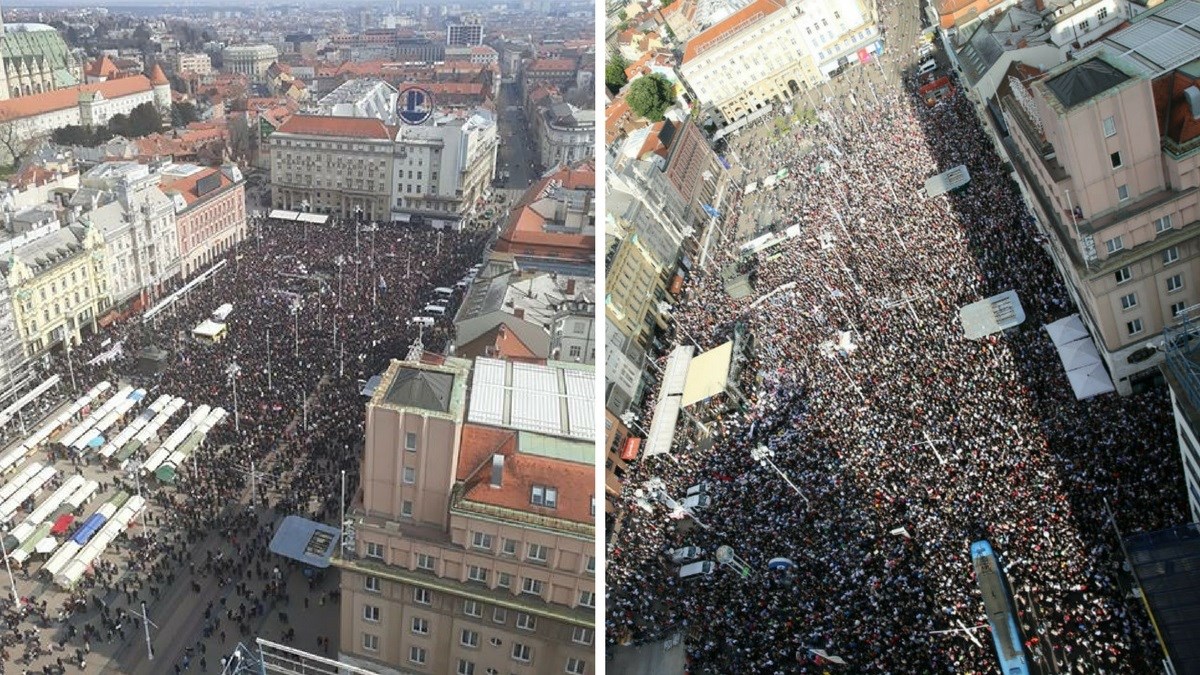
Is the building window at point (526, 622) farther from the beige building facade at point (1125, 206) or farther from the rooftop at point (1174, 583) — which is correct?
the beige building facade at point (1125, 206)

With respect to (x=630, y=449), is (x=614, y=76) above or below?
above

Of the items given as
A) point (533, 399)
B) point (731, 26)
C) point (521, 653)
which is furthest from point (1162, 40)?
point (731, 26)

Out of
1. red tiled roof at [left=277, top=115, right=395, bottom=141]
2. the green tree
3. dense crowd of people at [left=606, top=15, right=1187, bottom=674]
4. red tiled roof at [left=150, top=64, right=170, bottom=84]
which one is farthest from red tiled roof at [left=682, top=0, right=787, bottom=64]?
red tiled roof at [left=150, top=64, right=170, bottom=84]

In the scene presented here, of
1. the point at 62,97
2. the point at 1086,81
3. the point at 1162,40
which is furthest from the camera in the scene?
the point at 62,97

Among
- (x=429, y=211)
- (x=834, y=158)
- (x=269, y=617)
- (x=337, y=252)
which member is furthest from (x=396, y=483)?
(x=429, y=211)

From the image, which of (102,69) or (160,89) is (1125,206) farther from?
(102,69)

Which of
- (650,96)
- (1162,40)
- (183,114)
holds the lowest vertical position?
(183,114)

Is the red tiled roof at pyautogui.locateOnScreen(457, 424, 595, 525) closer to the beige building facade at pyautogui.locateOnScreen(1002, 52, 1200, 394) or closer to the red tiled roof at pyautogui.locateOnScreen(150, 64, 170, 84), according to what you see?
the beige building facade at pyautogui.locateOnScreen(1002, 52, 1200, 394)
